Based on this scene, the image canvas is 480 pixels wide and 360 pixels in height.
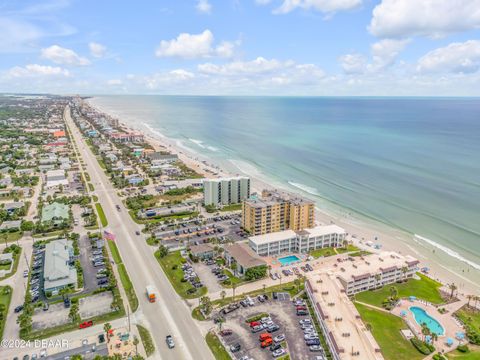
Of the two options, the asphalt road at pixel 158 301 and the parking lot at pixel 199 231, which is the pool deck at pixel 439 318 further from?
the parking lot at pixel 199 231

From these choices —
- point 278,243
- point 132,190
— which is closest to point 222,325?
point 278,243

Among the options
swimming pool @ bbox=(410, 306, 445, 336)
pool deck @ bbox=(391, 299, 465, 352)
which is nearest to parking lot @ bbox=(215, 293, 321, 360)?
pool deck @ bbox=(391, 299, 465, 352)

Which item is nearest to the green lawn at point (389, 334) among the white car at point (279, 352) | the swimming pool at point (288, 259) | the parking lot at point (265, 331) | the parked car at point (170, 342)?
the parking lot at point (265, 331)

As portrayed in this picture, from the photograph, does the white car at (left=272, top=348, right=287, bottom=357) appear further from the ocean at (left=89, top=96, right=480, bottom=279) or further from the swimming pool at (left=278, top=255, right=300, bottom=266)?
→ the ocean at (left=89, top=96, right=480, bottom=279)

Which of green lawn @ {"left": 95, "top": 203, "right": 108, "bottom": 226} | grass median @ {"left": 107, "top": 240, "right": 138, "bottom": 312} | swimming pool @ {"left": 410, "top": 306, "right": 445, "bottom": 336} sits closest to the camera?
swimming pool @ {"left": 410, "top": 306, "right": 445, "bottom": 336}

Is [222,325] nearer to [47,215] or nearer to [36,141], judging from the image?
[47,215]
